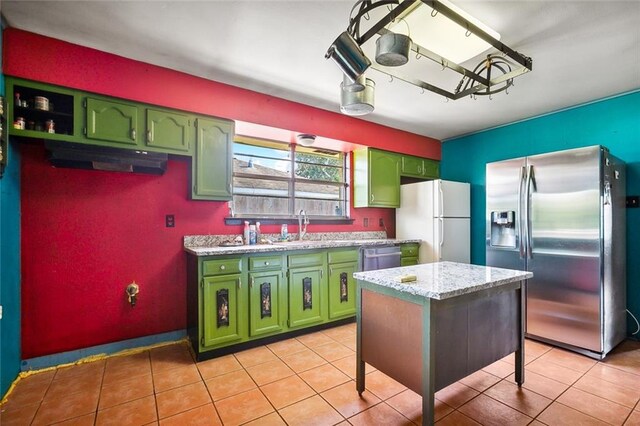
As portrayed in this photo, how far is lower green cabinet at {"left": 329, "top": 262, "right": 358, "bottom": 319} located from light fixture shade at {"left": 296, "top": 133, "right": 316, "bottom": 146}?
1.56m

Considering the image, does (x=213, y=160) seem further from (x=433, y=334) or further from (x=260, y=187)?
(x=433, y=334)

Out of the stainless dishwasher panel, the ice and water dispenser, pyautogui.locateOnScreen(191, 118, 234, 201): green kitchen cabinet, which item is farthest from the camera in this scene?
the stainless dishwasher panel

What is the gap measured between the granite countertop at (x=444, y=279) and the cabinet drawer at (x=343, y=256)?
1.23 metres

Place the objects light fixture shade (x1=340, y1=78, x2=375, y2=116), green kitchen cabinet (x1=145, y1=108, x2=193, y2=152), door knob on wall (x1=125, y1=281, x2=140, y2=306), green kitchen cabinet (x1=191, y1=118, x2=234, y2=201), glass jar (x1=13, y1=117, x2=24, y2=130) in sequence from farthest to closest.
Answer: green kitchen cabinet (x1=191, y1=118, x2=234, y2=201) → door knob on wall (x1=125, y1=281, x2=140, y2=306) → green kitchen cabinet (x1=145, y1=108, x2=193, y2=152) → glass jar (x1=13, y1=117, x2=24, y2=130) → light fixture shade (x1=340, y1=78, x2=375, y2=116)

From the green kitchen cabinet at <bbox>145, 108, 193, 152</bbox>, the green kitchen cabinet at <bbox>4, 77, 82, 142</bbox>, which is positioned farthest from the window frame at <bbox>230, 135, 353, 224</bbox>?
the green kitchen cabinet at <bbox>4, 77, 82, 142</bbox>

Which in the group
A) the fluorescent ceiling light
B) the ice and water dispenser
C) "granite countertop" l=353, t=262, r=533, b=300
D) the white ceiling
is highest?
the white ceiling

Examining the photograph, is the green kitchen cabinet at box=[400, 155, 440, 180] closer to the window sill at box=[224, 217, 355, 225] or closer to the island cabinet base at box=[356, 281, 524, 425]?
the window sill at box=[224, 217, 355, 225]

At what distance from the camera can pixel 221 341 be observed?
2.63 m

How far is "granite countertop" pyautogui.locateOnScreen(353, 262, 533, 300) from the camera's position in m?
1.59

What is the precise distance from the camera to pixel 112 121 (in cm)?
241

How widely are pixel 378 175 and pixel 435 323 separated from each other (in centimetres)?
286

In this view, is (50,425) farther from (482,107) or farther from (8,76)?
(482,107)

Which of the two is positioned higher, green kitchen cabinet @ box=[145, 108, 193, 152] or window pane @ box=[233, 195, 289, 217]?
green kitchen cabinet @ box=[145, 108, 193, 152]

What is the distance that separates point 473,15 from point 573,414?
2.68m
